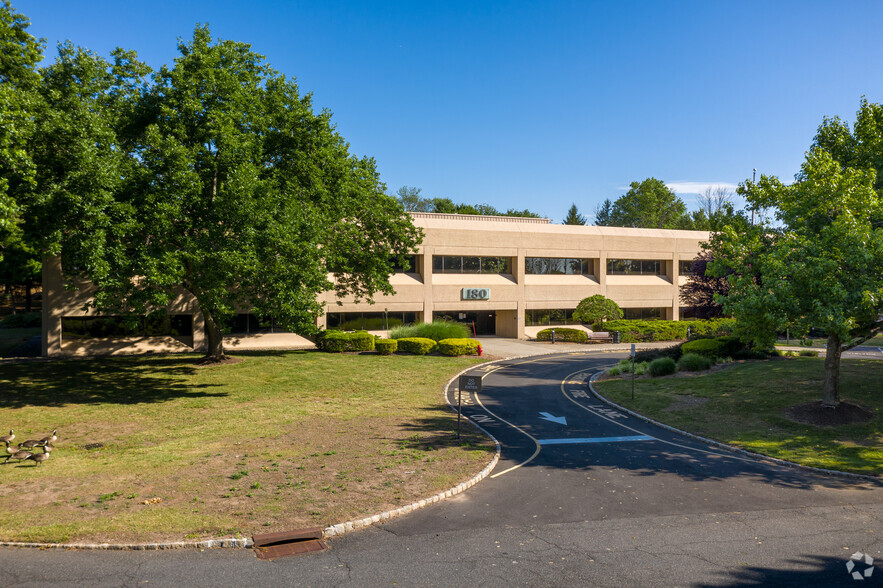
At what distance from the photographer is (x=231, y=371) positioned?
27.5m

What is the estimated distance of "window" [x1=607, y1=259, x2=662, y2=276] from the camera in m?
51.5

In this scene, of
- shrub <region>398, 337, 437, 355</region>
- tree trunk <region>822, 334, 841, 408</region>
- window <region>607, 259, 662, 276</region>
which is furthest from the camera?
window <region>607, 259, 662, 276</region>

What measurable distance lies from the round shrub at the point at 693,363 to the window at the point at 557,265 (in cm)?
2182

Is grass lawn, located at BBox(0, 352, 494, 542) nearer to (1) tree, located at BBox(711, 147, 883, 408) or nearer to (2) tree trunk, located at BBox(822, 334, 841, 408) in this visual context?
(1) tree, located at BBox(711, 147, 883, 408)

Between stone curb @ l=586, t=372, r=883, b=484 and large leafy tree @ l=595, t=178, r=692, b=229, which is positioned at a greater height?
large leafy tree @ l=595, t=178, r=692, b=229

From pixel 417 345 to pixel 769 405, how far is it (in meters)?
20.0

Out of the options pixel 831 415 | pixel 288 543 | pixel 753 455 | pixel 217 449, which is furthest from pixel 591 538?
pixel 831 415

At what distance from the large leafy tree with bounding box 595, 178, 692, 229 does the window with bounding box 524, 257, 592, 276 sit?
57.5 metres

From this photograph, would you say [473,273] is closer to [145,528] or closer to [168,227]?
[168,227]

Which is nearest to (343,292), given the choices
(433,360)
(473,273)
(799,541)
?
(433,360)

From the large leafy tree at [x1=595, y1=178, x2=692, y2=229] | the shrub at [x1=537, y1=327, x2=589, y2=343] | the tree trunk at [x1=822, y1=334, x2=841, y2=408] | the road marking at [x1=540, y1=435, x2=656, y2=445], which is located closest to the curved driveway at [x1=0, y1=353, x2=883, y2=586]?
the road marking at [x1=540, y1=435, x2=656, y2=445]

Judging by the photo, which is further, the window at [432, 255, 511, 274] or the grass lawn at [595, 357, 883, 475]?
the window at [432, 255, 511, 274]

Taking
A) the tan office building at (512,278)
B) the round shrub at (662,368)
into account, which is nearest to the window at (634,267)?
the tan office building at (512,278)

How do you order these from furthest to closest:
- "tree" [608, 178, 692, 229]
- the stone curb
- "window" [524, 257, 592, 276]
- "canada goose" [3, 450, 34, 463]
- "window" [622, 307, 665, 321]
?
1. "tree" [608, 178, 692, 229]
2. "window" [622, 307, 665, 321]
3. "window" [524, 257, 592, 276]
4. "canada goose" [3, 450, 34, 463]
5. the stone curb
